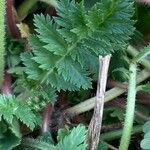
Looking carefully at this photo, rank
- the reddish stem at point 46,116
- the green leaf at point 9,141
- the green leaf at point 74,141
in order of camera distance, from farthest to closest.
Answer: the reddish stem at point 46,116
the green leaf at point 9,141
the green leaf at point 74,141

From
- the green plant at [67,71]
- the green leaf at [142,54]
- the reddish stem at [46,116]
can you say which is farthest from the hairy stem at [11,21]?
the green leaf at [142,54]

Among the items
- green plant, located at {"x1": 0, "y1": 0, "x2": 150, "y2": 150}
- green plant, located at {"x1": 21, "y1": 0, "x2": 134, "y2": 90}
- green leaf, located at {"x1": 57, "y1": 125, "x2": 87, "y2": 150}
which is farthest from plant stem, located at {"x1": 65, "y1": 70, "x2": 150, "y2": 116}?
green leaf, located at {"x1": 57, "y1": 125, "x2": 87, "y2": 150}

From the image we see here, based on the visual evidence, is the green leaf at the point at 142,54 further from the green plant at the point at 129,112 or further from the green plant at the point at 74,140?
the green plant at the point at 74,140

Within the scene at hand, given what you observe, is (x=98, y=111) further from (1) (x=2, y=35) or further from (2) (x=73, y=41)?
(1) (x=2, y=35)

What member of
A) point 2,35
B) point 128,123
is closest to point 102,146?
point 128,123

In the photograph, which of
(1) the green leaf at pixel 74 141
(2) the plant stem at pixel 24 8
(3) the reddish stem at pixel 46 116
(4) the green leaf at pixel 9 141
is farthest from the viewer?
(2) the plant stem at pixel 24 8

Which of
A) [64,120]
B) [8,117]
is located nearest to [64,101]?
[64,120]

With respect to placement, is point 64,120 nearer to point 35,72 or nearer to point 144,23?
point 35,72
